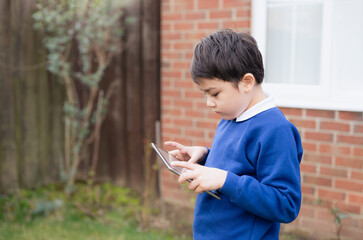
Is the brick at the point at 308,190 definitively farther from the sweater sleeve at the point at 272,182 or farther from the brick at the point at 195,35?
the sweater sleeve at the point at 272,182

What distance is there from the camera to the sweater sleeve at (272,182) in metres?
1.52

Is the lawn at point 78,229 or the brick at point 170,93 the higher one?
the brick at point 170,93

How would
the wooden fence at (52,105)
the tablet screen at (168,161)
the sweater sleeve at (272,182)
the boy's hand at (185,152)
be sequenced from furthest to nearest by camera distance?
the wooden fence at (52,105) < the boy's hand at (185,152) < the tablet screen at (168,161) < the sweater sleeve at (272,182)

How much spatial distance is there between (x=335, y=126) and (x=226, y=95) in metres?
1.96

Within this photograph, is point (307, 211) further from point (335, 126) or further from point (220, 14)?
point (220, 14)

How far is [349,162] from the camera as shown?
3256 millimetres

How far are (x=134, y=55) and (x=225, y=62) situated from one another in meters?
3.08

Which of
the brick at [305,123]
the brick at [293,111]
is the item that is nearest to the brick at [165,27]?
the brick at [293,111]

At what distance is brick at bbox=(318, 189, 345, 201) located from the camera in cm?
332

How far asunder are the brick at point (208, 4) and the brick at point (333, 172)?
5.66 feet

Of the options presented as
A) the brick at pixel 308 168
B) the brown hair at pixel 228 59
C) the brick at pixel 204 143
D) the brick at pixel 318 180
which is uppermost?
the brown hair at pixel 228 59

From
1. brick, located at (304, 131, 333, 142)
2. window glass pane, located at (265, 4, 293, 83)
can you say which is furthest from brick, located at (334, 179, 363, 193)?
window glass pane, located at (265, 4, 293, 83)

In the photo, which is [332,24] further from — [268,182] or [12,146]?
[12,146]

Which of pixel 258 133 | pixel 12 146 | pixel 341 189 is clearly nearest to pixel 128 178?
pixel 12 146
